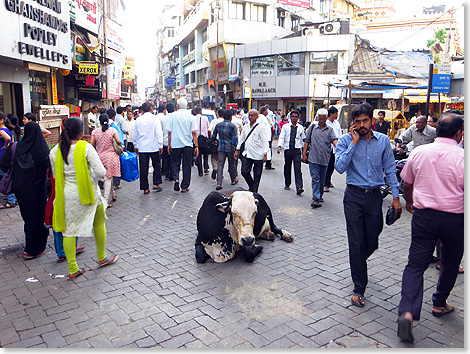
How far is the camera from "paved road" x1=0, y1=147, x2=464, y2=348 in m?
3.25

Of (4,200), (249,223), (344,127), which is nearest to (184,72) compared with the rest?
(344,127)

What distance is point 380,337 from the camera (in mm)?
3240

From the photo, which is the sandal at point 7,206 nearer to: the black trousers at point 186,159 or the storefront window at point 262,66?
the black trousers at point 186,159

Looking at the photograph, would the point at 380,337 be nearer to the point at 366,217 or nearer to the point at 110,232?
the point at 366,217

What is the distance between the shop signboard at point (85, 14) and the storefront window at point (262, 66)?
16.9m

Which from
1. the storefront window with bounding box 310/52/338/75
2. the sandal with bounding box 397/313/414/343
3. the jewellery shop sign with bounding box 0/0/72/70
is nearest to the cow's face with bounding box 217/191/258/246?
the sandal with bounding box 397/313/414/343

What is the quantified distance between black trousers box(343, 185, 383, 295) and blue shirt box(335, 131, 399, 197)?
10 centimetres

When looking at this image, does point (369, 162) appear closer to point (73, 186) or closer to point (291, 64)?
point (73, 186)

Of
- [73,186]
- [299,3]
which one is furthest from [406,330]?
[299,3]

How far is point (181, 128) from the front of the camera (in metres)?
8.83

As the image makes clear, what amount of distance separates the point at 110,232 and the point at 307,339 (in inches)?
151

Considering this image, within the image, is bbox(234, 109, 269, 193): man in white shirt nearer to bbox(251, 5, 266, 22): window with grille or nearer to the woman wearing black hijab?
the woman wearing black hijab

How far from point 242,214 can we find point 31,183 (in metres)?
2.66

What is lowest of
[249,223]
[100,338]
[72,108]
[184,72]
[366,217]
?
[100,338]
